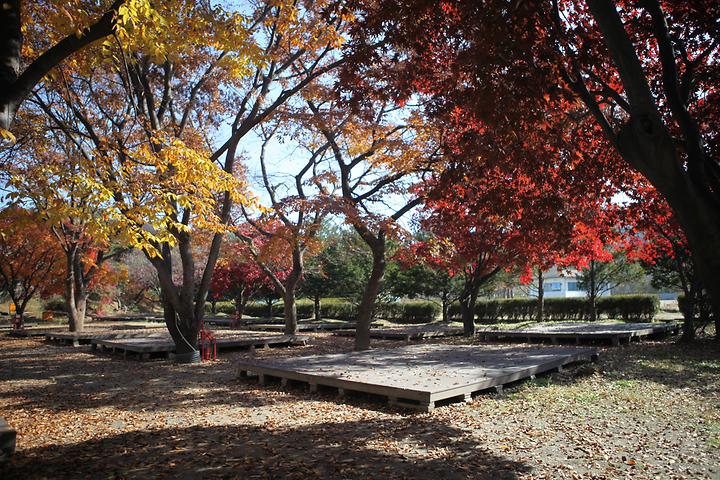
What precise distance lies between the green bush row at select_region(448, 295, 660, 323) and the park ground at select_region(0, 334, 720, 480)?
16.1 m

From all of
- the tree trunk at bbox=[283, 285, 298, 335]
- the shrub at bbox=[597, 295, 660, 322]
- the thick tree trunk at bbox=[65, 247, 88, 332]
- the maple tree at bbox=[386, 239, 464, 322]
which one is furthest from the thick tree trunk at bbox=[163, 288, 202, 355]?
the shrub at bbox=[597, 295, 660, 322]

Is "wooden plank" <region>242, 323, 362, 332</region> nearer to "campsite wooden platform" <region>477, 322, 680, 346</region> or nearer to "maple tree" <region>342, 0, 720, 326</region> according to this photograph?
"campsite wooden platform" <region>477, 322, 680, 346</region>

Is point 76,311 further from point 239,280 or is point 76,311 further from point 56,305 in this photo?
point 56,305

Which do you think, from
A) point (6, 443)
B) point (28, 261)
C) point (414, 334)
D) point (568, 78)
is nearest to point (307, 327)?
point (414, 334)

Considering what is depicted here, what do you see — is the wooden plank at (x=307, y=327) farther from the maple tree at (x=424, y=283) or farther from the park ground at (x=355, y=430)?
the park ground at (x=355, y=430)

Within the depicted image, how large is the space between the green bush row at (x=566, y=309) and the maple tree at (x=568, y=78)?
17.4 m

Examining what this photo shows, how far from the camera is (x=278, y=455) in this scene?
438cm

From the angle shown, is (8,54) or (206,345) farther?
(206,345)

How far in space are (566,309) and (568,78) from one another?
23.1 meters

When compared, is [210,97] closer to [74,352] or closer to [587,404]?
[74,352]

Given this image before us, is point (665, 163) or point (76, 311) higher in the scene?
point (665, 163)

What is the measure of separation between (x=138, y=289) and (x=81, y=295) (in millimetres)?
22024

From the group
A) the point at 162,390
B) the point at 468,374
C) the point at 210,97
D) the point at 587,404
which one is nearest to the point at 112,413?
the point at 162,390

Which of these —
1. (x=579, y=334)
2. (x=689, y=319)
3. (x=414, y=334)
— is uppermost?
(x=689, y=319)
